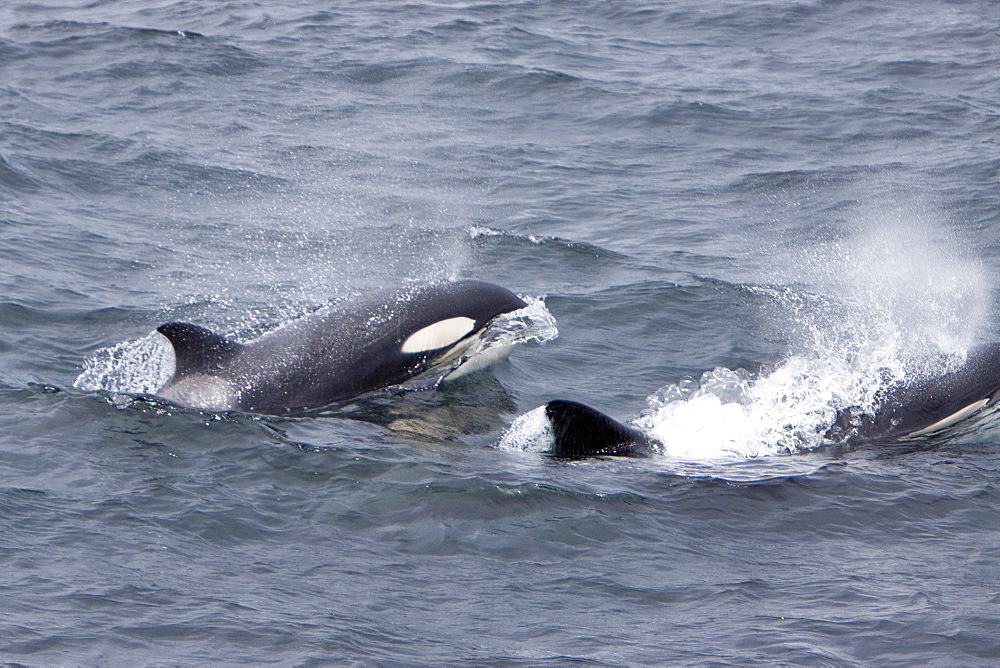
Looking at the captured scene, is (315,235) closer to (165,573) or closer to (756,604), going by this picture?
(165,573)

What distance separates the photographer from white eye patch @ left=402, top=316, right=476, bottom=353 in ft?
33.6

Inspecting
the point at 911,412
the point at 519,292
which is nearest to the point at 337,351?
the point at 519,292

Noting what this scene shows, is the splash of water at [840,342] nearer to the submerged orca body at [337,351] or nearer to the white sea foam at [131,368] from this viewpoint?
the submerged orca body at [337,351]

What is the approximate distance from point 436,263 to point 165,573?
24.9 feet

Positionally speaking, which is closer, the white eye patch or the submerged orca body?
the submerged orca body

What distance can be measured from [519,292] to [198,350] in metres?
4.71

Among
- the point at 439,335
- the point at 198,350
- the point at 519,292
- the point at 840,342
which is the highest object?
the point at 198,350

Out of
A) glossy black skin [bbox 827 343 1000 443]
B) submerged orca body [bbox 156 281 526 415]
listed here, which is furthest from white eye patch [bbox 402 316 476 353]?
glossy black skin [bbox 827 343 1000 443]

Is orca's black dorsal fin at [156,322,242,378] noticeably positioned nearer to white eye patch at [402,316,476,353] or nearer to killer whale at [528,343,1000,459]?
white eye patch at [402,316,476,353]

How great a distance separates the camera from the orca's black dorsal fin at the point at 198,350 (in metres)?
9.54

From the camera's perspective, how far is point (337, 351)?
997 centimetres

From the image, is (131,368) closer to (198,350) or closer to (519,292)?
(198,350)

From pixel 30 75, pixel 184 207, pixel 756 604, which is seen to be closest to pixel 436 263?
pixel 184 207

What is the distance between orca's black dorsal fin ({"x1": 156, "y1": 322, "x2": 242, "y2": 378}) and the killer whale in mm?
2736
